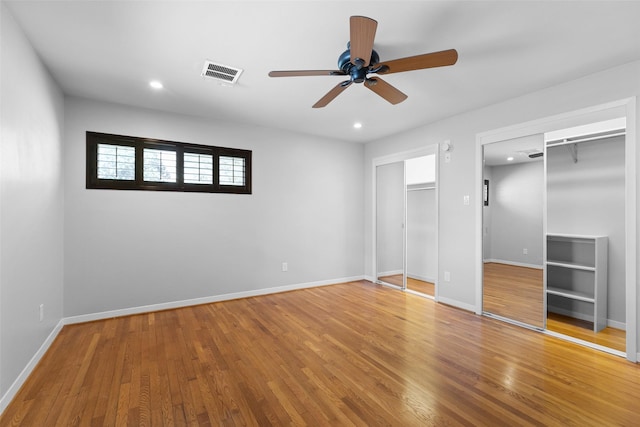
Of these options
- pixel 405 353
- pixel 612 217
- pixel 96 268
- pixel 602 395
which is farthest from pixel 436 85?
pixel 96 268

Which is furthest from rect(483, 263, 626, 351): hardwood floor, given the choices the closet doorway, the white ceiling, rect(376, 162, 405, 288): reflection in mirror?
the white ceiling

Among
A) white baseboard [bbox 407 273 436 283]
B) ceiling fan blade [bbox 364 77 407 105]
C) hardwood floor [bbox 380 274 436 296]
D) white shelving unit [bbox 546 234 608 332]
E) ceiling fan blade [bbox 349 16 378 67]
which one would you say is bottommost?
hardwood floor [bbox 380 274 436 296]

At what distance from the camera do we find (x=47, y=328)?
106 inches

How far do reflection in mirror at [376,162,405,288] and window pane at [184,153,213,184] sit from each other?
→ 2906 mm

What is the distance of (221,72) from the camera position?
269cm

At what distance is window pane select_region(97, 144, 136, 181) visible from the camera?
11.3ft

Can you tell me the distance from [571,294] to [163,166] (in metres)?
5.17

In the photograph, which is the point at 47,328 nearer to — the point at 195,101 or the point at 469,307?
the point at 195,101

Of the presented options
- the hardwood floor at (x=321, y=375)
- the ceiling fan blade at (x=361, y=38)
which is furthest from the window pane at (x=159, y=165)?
the ceiling fan blade at (x=361, y=38)

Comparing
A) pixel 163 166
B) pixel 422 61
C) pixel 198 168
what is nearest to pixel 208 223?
pixel 198 168

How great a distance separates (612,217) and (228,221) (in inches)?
178

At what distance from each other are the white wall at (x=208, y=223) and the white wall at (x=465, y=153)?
1.73 m

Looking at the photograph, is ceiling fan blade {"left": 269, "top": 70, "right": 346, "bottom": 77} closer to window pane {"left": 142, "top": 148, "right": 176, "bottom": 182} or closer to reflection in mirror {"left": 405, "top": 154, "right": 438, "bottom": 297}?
window pane {"left": 142, "top": 148, "right": 176, "bottom": 182}

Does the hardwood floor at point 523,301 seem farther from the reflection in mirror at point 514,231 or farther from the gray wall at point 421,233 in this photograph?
the gray wall at point 421,233
